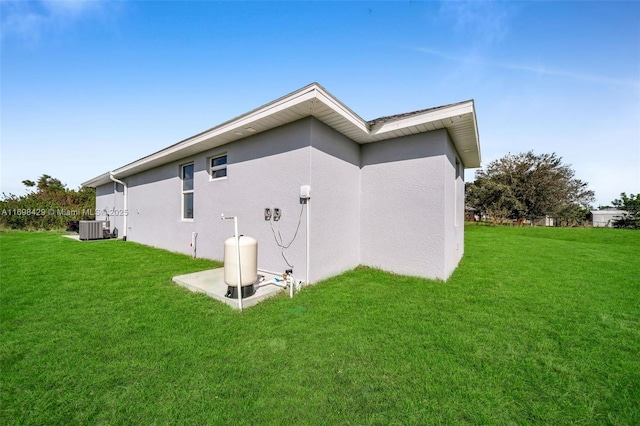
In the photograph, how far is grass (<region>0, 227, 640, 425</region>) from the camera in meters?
1.66

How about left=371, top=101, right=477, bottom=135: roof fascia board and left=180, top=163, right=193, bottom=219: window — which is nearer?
left=371, top=101, right=477, bottom=135: roof fascia board

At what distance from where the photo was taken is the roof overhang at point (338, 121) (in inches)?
158

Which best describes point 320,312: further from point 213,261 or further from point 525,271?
point 525,271

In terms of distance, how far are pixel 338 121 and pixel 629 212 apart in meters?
35.1

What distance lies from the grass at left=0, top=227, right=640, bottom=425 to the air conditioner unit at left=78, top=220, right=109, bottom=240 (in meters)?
7.17

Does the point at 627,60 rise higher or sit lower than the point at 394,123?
higher

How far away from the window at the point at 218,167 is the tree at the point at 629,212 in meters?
35.0

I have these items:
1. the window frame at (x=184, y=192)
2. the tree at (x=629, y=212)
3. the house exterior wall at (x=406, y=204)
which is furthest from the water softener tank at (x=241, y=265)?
the tree at (x=629, y=212)

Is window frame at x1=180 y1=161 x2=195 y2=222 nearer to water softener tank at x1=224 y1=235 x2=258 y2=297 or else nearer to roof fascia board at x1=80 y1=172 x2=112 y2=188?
water softener tank at x1=224 y1=235 x2=258 y2=297

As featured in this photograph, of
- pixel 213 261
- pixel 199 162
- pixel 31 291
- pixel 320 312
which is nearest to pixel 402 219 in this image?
pixel 320 312

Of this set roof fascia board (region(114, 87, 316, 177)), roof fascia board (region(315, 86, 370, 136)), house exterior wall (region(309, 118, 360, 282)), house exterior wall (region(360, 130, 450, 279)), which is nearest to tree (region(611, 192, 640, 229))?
house exterior wall (region(360, 130, 450, 279))

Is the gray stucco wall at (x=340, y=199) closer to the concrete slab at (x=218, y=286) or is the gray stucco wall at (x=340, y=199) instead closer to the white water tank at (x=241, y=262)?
the concrete slab at (x=218, y=286)

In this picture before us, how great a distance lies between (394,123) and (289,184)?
8.08 ft

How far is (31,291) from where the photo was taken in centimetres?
383
